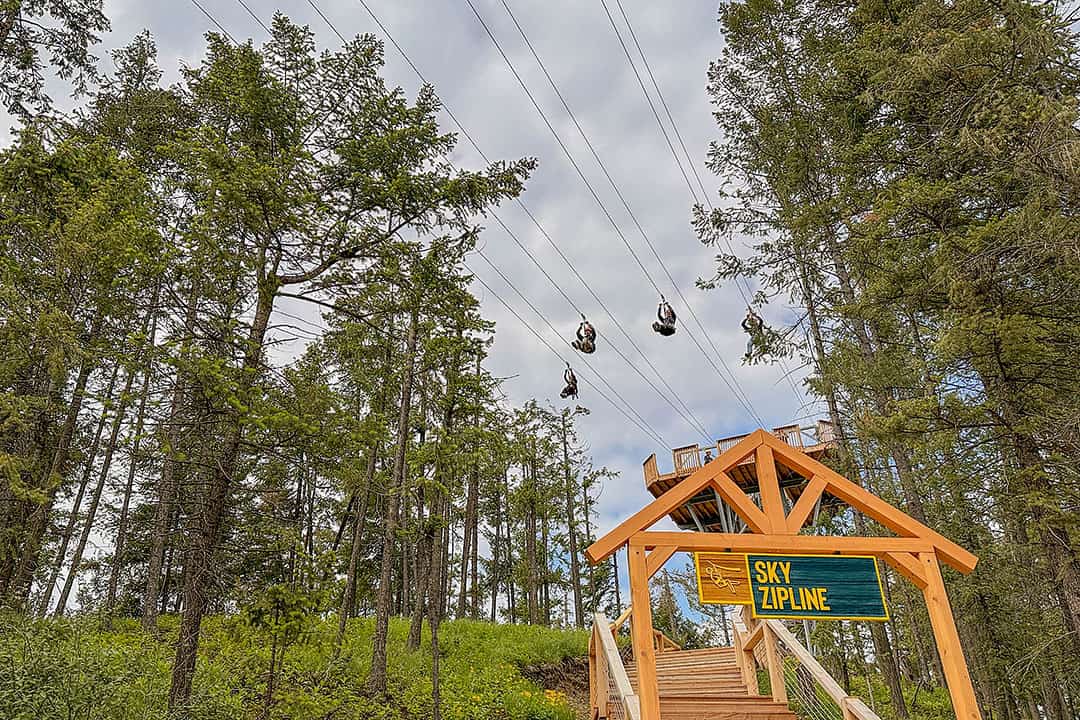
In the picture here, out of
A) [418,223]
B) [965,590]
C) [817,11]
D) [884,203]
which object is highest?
[817,11]

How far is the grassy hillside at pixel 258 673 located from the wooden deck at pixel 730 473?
415cm

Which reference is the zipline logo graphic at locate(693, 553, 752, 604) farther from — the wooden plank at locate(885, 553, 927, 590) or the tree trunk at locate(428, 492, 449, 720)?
the tree trunk at locate(428, 492, 449, 720)

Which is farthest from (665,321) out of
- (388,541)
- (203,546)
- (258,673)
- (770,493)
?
(258,673)

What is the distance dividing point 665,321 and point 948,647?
Result: 6.34 m

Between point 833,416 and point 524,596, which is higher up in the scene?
point 833,416

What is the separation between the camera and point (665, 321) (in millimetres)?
10703

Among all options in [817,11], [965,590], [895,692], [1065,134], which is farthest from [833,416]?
[817,11]

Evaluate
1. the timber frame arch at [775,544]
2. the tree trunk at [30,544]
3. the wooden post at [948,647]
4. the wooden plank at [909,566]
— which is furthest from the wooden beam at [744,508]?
the tree trunk at [30,544]

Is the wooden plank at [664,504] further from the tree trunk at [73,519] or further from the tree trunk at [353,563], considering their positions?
the tree trunk at [73,519]

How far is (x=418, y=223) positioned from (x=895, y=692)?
403 inches

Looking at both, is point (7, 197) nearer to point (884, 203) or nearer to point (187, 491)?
point (187, 491)

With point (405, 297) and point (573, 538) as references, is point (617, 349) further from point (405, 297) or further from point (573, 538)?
Result: point (573, 538)

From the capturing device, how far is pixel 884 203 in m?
7.23

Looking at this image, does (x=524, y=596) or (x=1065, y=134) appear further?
(x=524, y=596)
